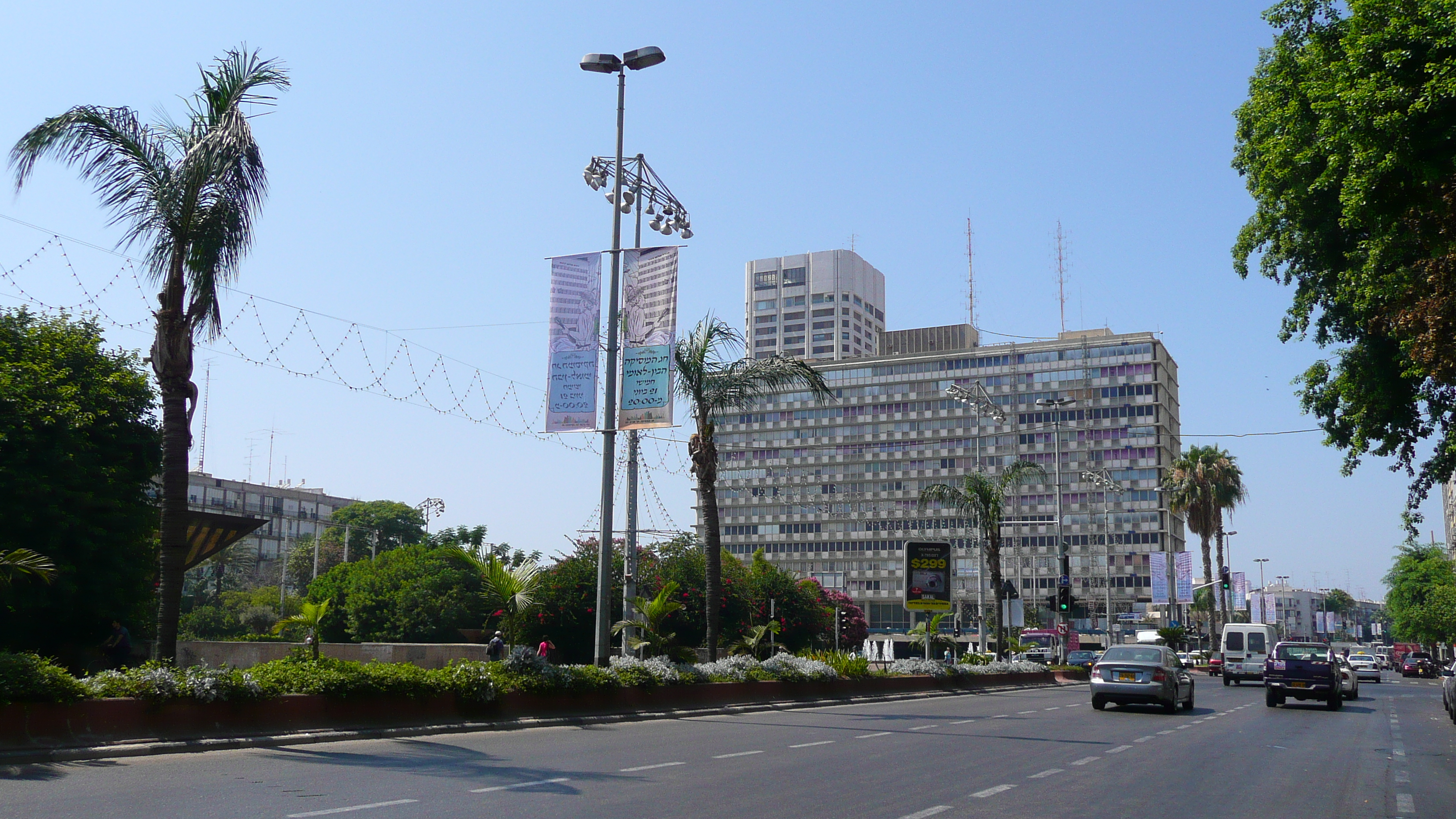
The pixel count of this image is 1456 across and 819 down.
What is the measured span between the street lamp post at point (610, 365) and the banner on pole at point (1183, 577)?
6428 cm

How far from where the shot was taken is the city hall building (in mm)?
122375

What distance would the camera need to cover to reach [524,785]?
446 inches

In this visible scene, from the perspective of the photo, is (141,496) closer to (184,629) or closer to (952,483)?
(184,629)

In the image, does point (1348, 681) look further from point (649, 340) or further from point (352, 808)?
point (352, 808)

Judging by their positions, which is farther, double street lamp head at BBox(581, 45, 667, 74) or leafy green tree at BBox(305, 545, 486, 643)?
leafy green tree at BBox(305, 545, 486, 643)

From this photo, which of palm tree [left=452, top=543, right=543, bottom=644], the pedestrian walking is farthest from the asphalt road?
the pedestrian walking

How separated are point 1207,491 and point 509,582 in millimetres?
59946

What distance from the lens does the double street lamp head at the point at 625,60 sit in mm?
21516

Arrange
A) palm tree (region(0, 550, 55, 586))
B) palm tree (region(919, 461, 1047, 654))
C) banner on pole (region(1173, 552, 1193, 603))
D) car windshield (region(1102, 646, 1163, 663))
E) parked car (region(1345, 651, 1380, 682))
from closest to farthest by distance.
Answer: palm tree (region(0, 550, 55, 586)), car windshield (region(1102, 646, 1163, 663)), palm tree (region(919, 461, 1047, 654)), parked car (region(1345, 651, 1380, 682)), banner on pole (region(1173, 552, 1193, 603))

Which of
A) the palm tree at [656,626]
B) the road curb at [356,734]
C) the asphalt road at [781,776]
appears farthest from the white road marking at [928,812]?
the palm tree at [656,626]

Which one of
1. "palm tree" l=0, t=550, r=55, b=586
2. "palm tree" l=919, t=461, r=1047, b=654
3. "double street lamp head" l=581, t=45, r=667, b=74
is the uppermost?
"double street lamp head" l=581, t=45, r=667, b=74

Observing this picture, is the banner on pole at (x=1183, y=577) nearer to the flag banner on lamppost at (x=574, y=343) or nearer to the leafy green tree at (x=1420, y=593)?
the leafy green tree at (x=1420, y=593)

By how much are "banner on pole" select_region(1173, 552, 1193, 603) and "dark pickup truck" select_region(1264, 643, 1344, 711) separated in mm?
49543

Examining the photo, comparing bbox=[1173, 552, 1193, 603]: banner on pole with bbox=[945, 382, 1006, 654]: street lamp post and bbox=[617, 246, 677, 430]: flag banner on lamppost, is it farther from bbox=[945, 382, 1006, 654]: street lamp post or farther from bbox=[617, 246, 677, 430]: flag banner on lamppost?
bbox=[617, 246, 677, 430]: flag banner on lamppost
